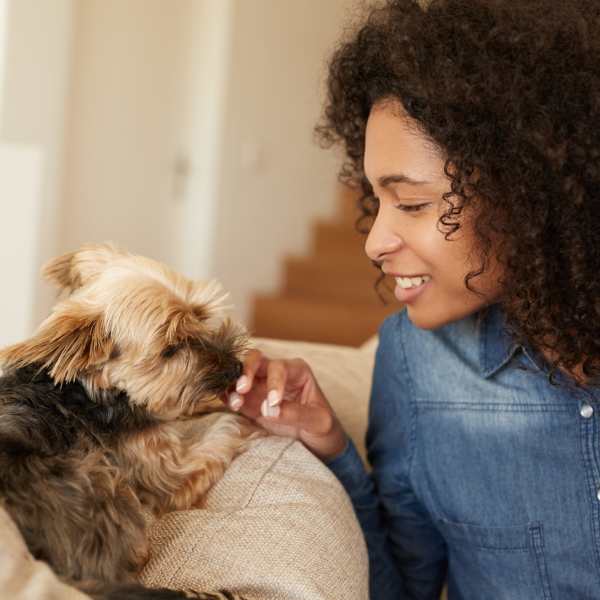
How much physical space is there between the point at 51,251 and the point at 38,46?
88 centimetres

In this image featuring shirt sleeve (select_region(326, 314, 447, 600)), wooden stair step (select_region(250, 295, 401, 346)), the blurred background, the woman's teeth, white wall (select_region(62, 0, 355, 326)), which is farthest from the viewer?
wooden stair step (select_region(250, 295, 401, 346))

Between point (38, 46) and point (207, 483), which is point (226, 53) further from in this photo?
point (207, 483)

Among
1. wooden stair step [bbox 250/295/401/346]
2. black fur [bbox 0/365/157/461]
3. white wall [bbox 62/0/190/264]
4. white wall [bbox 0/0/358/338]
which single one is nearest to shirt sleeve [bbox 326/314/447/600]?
black fur [bbox 0/365/157/461]

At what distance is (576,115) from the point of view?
1.14m

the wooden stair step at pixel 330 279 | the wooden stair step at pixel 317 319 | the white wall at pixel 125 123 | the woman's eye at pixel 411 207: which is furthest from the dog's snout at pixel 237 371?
the wooden stair step at pixel 330 279

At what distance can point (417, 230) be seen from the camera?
1.24 meters

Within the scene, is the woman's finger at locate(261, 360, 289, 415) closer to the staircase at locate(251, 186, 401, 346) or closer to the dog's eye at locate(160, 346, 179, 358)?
the dog's eye at locate(160, 346, 179, 358)

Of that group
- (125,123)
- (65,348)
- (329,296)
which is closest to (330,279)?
(329,296)

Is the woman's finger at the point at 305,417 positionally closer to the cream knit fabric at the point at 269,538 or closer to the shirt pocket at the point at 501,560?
the cream knit fabric at the point at 269,538

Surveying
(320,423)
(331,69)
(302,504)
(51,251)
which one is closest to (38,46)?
(51,251)

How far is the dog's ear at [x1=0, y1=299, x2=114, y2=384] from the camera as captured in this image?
3.94ft

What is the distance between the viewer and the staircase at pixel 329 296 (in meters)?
5.00

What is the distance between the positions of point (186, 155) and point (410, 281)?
11.7 ft

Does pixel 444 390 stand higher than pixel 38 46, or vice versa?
pixel 38 46
